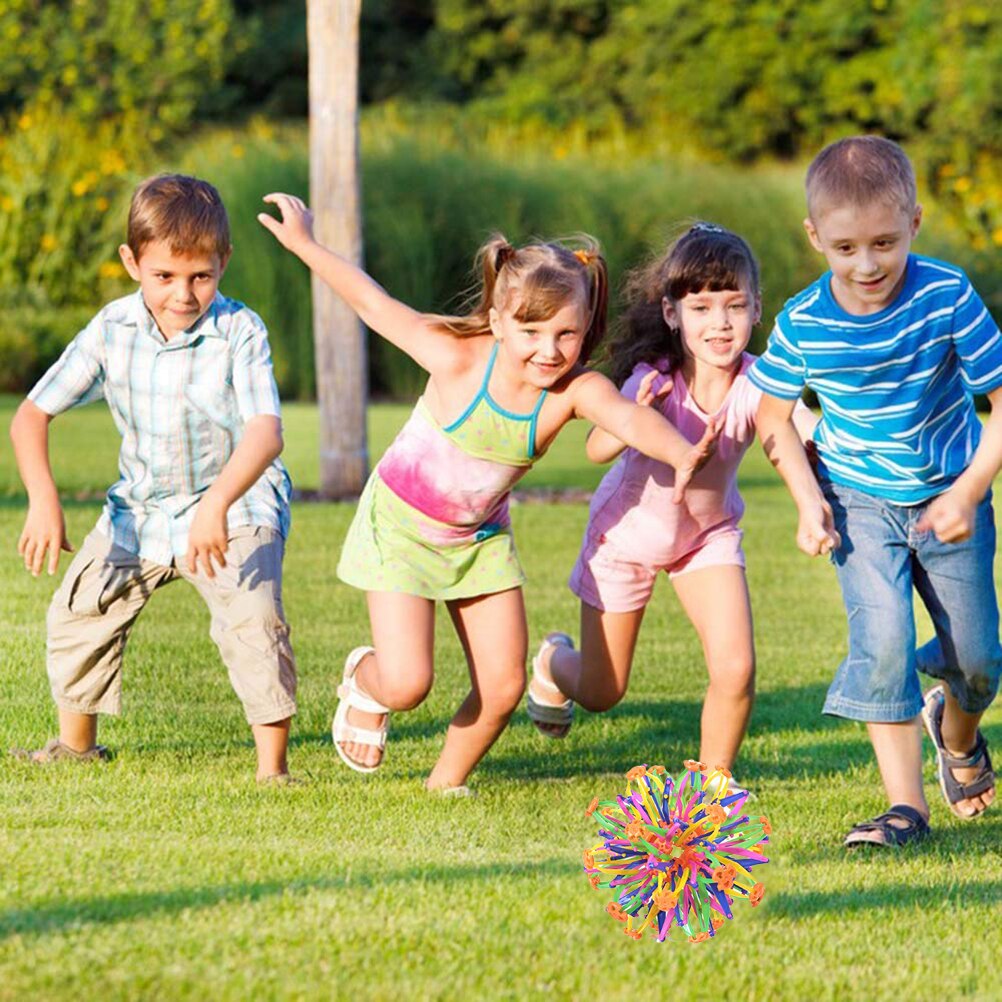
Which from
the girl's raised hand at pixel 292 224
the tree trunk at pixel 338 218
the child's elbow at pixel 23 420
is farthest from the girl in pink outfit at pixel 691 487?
the tree trunk at pixel 338 218

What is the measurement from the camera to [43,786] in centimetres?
485

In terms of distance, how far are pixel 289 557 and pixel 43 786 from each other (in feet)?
16.7

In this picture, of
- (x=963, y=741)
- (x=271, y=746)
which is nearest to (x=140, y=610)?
(x=271, y=746)

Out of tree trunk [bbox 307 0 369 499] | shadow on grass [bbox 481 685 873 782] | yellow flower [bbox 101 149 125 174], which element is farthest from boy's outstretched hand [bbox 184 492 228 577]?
yellow flower [bbox 101 149 125 174]

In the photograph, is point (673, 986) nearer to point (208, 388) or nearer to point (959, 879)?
point (959, 879)

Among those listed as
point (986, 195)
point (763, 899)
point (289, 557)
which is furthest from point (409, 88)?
point (763, 899)

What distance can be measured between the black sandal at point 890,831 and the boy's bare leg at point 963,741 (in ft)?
1.58

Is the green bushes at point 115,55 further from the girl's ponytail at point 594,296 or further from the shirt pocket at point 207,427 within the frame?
the girl's ponytail at point 594,296

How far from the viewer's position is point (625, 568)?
5.37m

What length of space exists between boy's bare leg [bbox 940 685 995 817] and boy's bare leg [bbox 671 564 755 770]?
1.87 ft

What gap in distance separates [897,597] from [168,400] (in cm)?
201

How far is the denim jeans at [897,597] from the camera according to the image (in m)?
4.77

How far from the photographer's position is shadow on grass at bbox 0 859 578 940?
11.6 ft

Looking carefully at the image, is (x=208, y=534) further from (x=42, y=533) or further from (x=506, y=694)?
(x=506, y=694)
